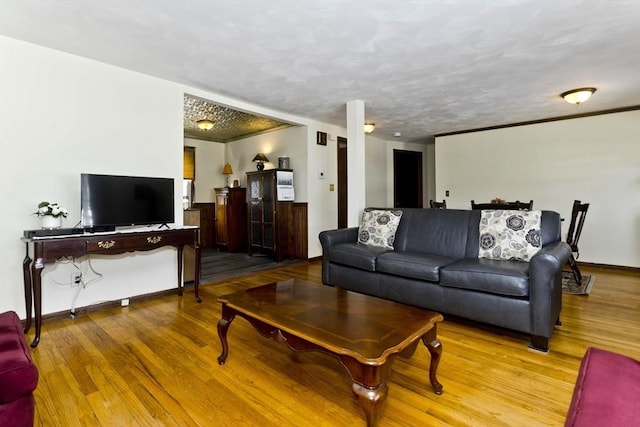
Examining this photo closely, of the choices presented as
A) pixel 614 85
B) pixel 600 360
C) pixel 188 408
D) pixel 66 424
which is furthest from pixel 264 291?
pixel 614 85

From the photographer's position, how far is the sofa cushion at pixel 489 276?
225 centimetres

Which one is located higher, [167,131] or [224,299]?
[167,131]

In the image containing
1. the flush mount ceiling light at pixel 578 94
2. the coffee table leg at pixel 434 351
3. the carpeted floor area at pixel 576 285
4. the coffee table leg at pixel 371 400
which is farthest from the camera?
the flush mount ceiling light at pixel 578 94

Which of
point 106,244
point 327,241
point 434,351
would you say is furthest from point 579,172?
point 106,244

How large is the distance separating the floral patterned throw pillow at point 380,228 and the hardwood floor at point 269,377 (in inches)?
40.6

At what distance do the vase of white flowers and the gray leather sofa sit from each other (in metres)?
2.39

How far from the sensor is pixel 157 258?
3.46 meters

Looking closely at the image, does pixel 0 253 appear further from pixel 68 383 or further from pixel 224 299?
pixel 224 299

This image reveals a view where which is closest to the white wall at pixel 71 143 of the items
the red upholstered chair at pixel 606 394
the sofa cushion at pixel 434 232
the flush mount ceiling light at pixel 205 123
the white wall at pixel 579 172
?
the flush mount ceiling light at pixel 205 123

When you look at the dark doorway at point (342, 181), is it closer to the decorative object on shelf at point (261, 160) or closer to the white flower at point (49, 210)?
the decorative object on shelf at point (261, 160)

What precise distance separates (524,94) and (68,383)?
5.26 meters

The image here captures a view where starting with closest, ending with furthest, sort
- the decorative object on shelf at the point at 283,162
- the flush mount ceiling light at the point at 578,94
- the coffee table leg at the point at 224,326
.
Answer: the coffee table leg at the point at 224,326, the flush mount ceiling light at the point at 578,94, the decorative object on shelf at the point at 283,162

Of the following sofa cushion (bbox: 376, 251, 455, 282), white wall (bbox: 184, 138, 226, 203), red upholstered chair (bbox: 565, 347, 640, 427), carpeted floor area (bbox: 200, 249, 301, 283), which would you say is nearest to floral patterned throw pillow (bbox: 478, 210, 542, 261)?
sofa cushion (bbox: 376, 251, 455, 282)

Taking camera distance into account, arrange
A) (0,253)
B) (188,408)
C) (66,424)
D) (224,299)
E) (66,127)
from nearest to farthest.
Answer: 1. (66,424)
2. (188,408)
3. (224,299)
4. (0,253)
5. (66,127)
